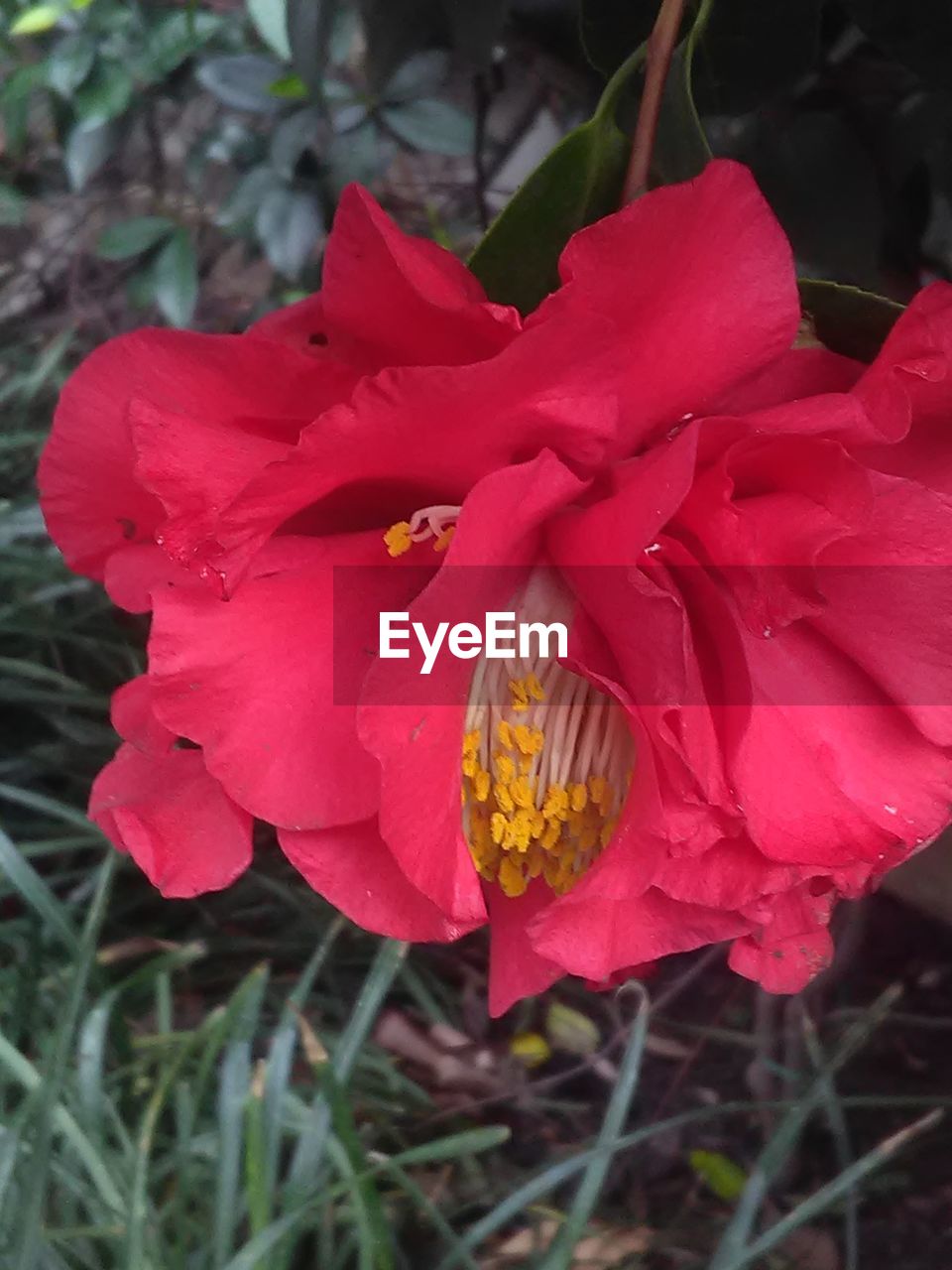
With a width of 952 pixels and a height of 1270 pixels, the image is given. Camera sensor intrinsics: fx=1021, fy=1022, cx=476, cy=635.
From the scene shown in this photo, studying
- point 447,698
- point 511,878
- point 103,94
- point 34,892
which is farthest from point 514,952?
point 103,94

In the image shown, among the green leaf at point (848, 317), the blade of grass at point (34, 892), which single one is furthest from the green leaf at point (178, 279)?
the green leaf at point (848, 317)

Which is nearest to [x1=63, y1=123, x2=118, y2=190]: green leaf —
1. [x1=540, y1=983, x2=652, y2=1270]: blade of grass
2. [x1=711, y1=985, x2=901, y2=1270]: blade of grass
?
[x1=540, y1=983, x2=652, y2=1270]: blade of grass

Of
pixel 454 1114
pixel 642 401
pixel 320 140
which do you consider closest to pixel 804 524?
pixel 642 401

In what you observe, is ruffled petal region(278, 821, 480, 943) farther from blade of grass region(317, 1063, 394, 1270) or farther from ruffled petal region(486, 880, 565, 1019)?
blade of grass region(317, 1063, 394, 1270)

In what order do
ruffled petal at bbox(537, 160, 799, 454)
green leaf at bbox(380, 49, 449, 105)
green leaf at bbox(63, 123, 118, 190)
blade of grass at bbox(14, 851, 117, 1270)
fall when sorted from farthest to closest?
green leaf at bbox(63, 123, 118, 190) < green leaf at bbox(380, 49, 449, 105) < blade of grass at bbox(14, 851, 117, 1270) < ruffled petal at bbox(537, 160, 799, 454)

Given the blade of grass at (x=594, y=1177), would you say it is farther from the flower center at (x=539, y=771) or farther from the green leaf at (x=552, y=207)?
the green leaf at (x=552, y=207)

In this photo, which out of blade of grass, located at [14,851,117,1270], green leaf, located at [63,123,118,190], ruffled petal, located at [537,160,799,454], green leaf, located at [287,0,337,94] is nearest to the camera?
ruffled petal, located at [537,160,799,454]

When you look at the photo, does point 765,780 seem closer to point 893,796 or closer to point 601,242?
point 893,796

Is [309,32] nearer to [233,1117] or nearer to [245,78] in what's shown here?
[245,78]

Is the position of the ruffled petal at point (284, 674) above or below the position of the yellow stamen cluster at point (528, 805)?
above
